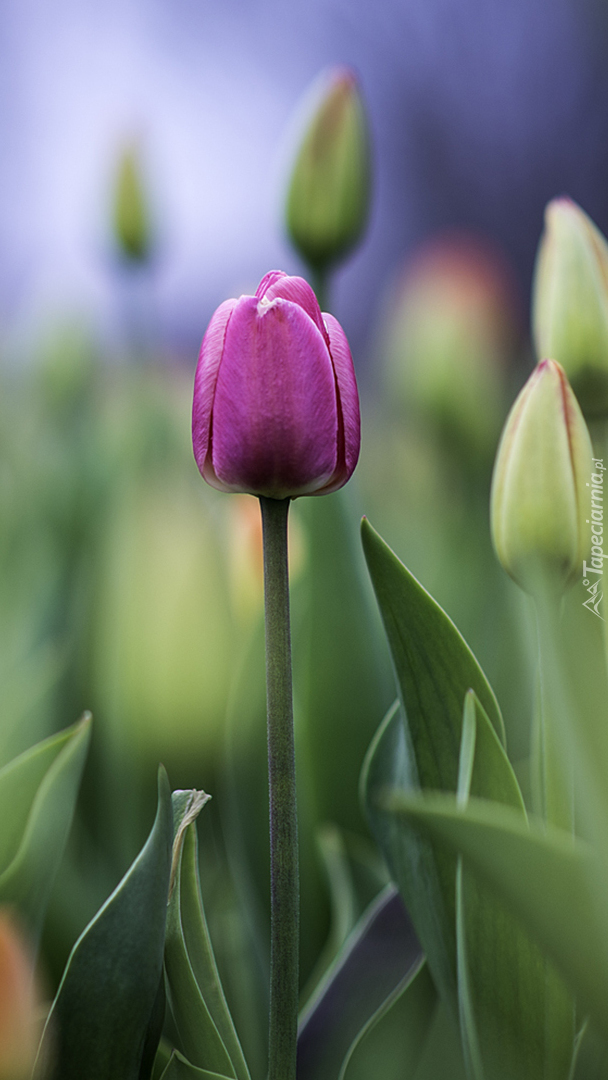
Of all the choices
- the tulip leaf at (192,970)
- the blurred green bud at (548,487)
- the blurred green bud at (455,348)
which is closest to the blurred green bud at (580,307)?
the blurred green bud at (548,487)

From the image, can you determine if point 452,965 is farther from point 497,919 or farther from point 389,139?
point 389,139

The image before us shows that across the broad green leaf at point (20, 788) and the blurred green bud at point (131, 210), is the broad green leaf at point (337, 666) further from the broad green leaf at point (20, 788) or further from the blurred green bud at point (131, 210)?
the blurred green bud at point (131, 210)

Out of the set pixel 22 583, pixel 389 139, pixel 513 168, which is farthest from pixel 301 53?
pixel 22 583

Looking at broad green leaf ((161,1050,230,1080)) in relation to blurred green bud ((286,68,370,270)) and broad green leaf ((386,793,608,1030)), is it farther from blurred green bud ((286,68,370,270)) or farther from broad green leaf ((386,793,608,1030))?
blurred green bud ((286,68,370,270))

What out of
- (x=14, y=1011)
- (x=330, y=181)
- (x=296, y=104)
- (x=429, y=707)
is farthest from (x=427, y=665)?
Result: (x=296, y=104)

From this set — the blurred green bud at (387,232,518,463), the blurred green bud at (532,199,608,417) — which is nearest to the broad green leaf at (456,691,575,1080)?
the blurred green bud at (532,199,608,417)
